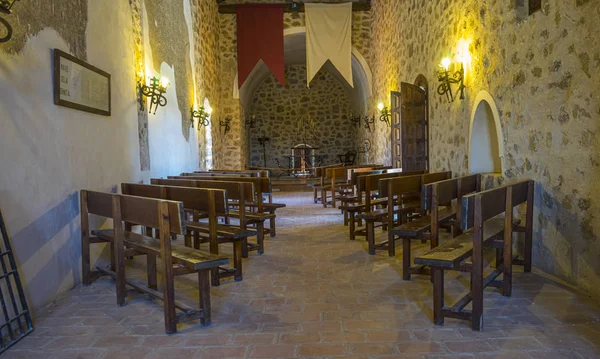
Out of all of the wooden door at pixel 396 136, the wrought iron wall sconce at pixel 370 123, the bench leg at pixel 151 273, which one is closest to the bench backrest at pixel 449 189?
the bench leg at pixel 151 273

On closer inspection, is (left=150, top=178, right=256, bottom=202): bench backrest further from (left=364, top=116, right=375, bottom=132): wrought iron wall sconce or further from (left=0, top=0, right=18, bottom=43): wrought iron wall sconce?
(left=364, top=116, right=375, bottom=132): wrought iron wall sconce

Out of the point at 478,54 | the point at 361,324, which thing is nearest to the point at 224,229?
the point at 361,324

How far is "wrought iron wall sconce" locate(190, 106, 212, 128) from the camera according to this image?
355 inches

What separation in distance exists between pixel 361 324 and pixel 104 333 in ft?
5.27

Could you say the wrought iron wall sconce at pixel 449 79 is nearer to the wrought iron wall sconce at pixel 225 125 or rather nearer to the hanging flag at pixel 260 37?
the hanging flag at pixel 260 37

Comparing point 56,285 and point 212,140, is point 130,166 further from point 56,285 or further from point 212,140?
point 212,140

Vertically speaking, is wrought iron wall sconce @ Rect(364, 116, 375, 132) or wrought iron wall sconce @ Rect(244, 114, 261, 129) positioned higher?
wrought iron wall sconce @ Rect(244, 114, 261, 129)

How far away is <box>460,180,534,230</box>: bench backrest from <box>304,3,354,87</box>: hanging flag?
904 centimetres

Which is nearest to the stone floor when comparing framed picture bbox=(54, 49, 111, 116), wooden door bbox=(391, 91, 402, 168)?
framed picture bbox=(54, 49, 111, 116)

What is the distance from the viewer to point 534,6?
382 centimetres

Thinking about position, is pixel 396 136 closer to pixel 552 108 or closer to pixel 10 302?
pixel 552 108

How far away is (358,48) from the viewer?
40.4 feet

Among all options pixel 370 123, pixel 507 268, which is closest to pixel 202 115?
pixel 370 123

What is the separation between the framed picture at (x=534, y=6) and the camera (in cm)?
371
